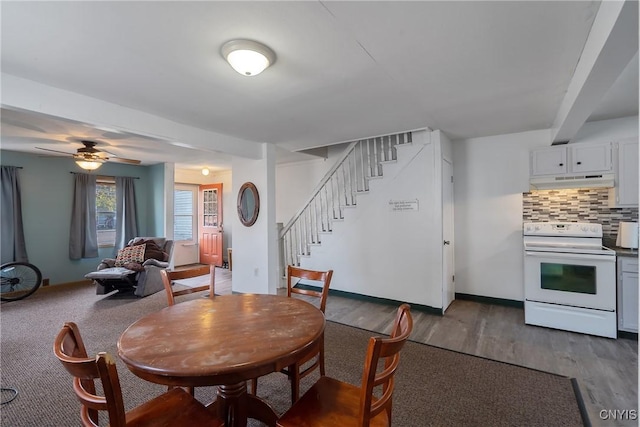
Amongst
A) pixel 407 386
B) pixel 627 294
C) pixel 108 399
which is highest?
pixel 108 399

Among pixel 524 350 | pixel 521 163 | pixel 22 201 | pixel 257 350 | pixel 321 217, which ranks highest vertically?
pixel 521 163

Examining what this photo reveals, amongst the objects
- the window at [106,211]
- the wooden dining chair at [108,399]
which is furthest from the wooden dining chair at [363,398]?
the window at [106,211]

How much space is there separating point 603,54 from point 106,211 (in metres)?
7.73

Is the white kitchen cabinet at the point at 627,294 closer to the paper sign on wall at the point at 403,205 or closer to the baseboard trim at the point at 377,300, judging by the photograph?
the baseboard trim at the point at 377,300

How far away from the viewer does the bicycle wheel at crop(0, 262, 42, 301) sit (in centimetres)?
456

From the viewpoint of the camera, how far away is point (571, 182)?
3586 mm

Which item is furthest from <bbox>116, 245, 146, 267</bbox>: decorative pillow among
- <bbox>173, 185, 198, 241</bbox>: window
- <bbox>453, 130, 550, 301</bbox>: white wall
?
<bbox>453, 130, 550, 301</bbox>: white wall

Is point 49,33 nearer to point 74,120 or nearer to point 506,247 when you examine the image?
point 74,120

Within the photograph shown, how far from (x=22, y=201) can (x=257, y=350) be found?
626 cm

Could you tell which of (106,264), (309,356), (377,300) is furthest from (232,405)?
(106,264)

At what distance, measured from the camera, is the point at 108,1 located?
1459 mm

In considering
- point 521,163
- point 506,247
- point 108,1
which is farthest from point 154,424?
point 521,163

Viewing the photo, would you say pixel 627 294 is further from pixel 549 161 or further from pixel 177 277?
pixel 177 277

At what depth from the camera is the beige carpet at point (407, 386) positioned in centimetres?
195
